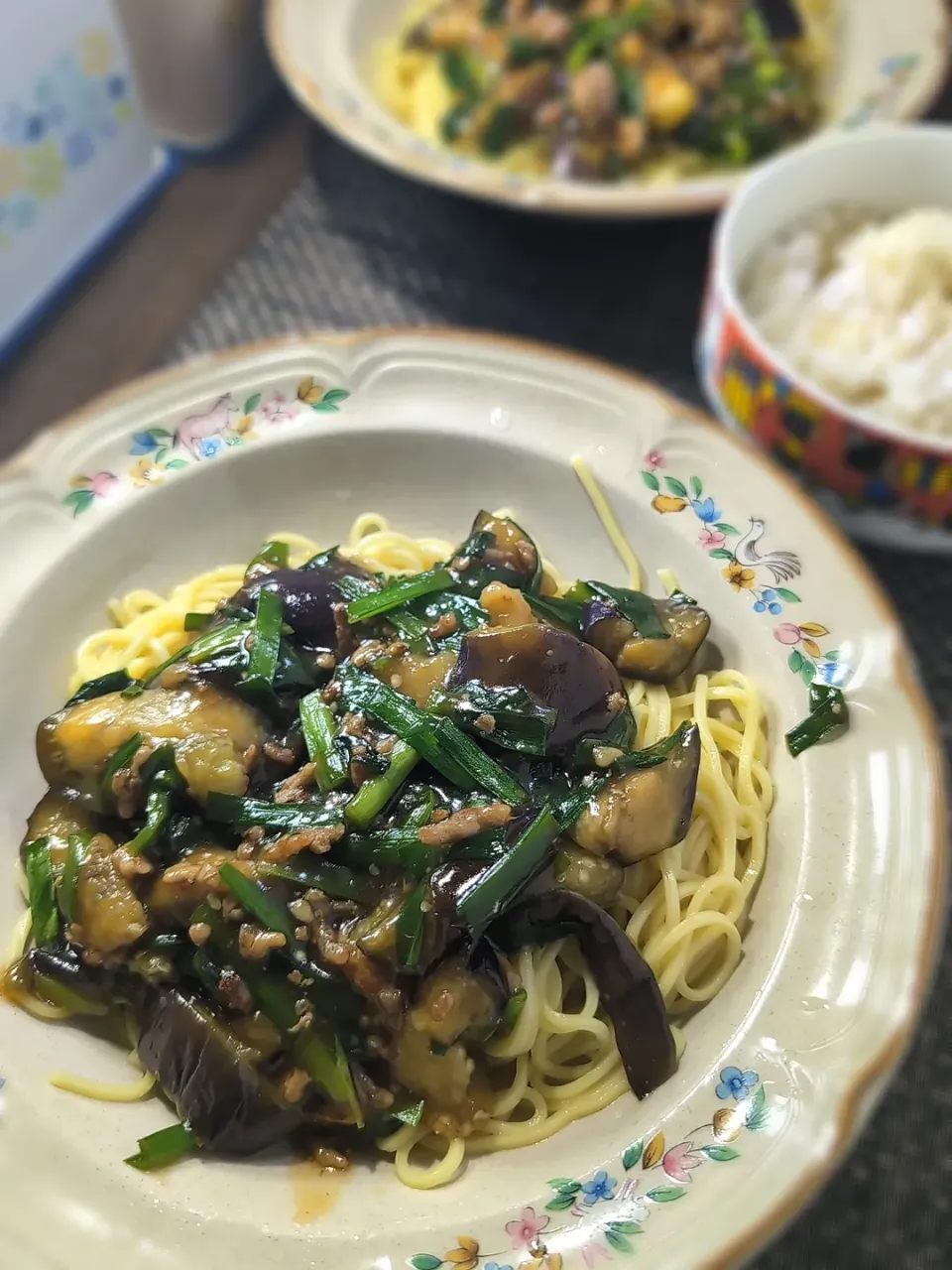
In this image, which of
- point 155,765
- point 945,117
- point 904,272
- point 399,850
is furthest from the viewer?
point 945,117

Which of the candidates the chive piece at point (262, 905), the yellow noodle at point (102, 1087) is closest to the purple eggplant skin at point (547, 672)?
the chive piece at point (262, 905)

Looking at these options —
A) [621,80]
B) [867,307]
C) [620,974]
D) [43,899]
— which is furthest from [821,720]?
[621,80]

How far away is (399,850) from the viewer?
77.0 inches

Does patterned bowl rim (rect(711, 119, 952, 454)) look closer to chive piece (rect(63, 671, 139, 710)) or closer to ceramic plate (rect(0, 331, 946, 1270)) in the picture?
ceramic plate (rect(0, 331, 946, 1270))

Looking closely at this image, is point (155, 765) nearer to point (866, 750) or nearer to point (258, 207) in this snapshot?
point (866, 750)

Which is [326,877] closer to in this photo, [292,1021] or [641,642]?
[292,1021]

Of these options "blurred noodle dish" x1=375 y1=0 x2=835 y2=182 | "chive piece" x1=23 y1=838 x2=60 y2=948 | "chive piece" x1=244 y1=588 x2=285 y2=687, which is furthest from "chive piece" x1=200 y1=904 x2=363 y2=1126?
"blurred noodle dish" x1=375 y1=0 x2=835 y2=182

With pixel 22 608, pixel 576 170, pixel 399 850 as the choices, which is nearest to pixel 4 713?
pixel 22 608

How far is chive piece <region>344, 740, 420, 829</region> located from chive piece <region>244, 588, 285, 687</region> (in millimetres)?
359

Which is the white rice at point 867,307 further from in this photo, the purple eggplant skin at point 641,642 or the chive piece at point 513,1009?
the chive piece at point 513,1009

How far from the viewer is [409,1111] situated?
6.57 ft

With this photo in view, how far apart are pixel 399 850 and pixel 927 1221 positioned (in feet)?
4.66

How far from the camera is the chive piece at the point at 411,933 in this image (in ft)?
6.16

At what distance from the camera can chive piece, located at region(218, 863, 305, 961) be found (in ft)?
6.32
